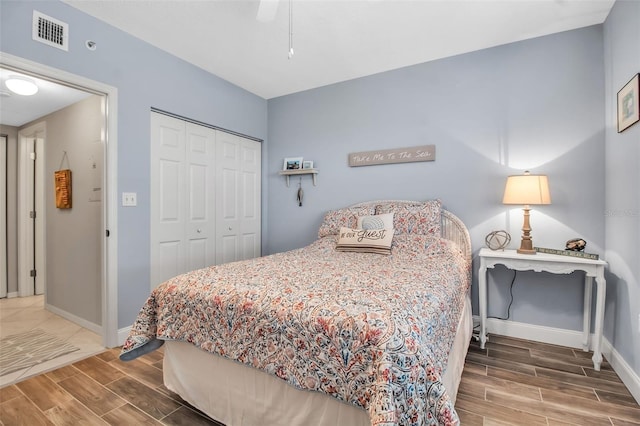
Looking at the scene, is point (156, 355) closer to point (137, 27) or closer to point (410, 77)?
point (137, 27)

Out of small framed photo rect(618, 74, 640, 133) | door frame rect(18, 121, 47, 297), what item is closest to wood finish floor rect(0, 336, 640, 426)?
small framed photo rect(618, 74, 640, 133)

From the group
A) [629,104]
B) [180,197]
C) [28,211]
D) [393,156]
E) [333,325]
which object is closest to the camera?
[333,325]

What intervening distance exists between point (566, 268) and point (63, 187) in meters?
4.49

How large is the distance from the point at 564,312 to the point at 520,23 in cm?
236

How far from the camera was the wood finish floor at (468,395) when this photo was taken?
5.18ft

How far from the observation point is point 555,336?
2488 millimetres

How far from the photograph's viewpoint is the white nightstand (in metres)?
2.05

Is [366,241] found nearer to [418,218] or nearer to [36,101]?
[418,218]

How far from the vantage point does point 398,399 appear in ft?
3.07

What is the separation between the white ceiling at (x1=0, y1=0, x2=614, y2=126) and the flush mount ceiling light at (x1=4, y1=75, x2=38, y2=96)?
197mm

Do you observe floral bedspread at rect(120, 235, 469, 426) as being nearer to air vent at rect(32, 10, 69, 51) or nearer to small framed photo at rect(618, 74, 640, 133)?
small framed photo at rect(618, 74, 640, 133)

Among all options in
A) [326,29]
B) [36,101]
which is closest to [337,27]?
[326,29]

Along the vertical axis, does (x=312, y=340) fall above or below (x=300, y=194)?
below

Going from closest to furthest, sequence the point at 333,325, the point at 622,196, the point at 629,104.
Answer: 1. the point at 333,325
2. the point at 629,104
3. the point at 622,196
